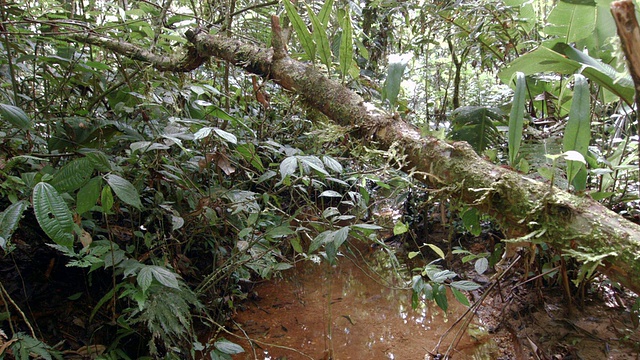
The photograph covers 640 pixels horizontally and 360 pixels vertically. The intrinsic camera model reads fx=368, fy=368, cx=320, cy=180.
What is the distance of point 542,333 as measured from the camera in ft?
5.42

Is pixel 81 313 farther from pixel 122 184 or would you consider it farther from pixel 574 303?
pixel 574 303

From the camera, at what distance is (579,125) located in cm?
83

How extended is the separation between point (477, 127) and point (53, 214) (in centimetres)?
128

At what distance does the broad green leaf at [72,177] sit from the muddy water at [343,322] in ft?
2.72

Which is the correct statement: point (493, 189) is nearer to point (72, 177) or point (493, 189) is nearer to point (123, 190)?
point (123, 190)

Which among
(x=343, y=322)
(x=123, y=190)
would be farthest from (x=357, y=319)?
(x=123, y=190)

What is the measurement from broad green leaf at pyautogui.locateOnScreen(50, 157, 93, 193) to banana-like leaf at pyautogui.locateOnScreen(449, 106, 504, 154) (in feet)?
3.84

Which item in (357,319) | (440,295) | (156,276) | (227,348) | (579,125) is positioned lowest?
(357,319)

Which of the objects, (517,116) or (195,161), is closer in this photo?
(517,116)

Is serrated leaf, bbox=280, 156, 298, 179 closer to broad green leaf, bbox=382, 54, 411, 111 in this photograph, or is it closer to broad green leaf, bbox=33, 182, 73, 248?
broad green leaf, bbox=382, 54, 411, 111

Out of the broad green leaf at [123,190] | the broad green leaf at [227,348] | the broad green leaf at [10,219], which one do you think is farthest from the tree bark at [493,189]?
the broad green leaf at [10,219]

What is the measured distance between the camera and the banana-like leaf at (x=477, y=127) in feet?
4.19

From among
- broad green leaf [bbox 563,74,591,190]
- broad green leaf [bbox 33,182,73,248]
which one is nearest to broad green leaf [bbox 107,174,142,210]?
broad green leaf [bbox 33,182,73,248]

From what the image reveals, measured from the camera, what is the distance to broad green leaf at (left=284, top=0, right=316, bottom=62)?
1.29 meters
